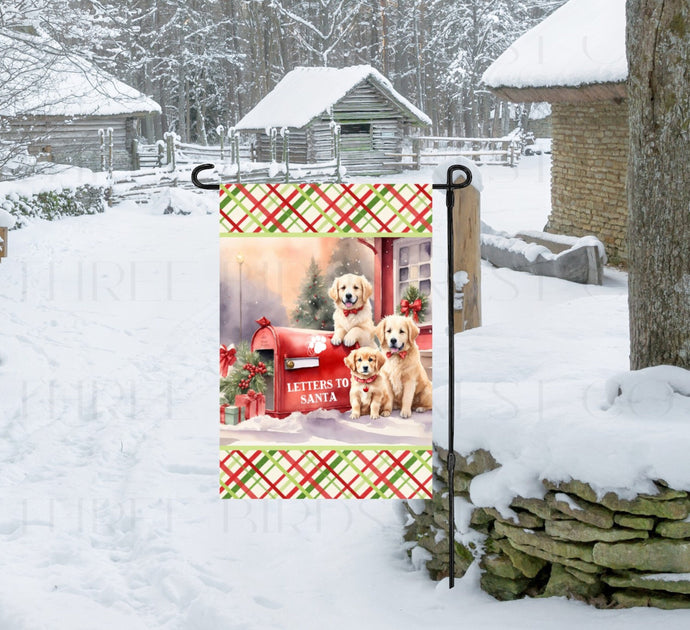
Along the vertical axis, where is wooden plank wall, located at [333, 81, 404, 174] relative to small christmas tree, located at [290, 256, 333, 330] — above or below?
above

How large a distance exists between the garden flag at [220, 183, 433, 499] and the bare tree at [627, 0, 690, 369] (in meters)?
1.16

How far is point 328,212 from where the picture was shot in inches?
135

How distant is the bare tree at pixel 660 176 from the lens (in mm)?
3869

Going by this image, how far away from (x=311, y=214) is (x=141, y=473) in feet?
10.5

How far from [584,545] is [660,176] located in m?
1.56

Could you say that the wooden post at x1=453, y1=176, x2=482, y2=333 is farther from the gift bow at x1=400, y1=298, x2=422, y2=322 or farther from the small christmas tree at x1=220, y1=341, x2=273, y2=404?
the small christmas tree at x1=220, y1=341, x2=273, y2=404

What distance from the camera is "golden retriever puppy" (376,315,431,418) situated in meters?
3.43

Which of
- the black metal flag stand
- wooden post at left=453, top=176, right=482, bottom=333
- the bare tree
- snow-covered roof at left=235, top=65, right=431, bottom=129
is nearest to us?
the black metal flag stand

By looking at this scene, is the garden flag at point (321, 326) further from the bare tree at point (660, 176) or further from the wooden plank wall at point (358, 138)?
the wooden plank wall at point (358, 138)

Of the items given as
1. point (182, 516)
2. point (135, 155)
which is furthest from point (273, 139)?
point (182, 516)

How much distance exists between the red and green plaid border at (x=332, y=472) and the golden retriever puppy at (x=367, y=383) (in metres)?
0.15

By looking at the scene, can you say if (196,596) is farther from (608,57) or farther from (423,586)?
(608,57)

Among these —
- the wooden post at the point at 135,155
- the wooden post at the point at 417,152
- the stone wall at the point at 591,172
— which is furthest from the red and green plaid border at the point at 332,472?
the wooden post at the point at 417,152

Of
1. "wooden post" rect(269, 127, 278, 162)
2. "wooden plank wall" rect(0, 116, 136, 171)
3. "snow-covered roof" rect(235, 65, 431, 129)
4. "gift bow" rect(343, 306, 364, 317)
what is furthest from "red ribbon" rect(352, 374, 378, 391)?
"snow-covered roof" rect(235, 65, 431, 129)
